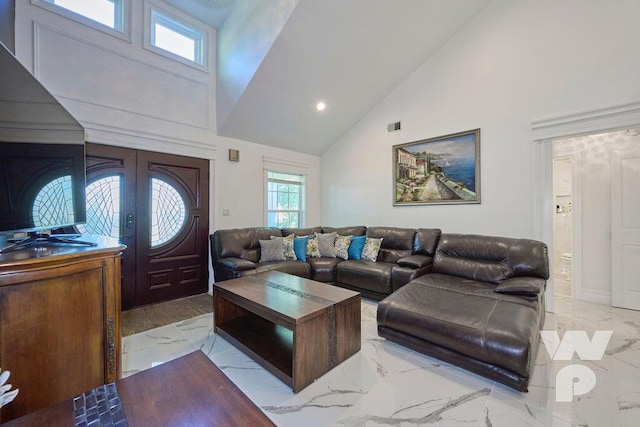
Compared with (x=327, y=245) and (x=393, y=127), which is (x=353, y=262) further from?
(x=393, y=127)

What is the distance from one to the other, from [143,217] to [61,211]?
6.42 feet

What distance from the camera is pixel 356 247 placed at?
14.2 ft

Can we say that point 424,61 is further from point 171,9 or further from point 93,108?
point 93,108

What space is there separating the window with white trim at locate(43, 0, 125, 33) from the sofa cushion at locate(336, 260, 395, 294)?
4.20 meters

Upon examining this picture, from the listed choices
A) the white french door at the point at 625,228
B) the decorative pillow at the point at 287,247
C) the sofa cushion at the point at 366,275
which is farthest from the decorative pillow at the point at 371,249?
the white french door at the point at 625,228

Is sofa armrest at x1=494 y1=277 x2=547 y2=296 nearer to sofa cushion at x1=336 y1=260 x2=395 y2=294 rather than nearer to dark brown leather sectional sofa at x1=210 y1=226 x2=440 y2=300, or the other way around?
dark brown leather sectional sofa at x1=210 y1=226 x2=440 y2=300

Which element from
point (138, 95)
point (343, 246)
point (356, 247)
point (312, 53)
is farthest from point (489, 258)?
point (138, 95)

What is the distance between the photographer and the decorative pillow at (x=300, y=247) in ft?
13.7

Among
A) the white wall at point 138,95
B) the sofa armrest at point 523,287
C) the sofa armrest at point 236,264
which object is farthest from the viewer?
the sofa armrest at point 236,264

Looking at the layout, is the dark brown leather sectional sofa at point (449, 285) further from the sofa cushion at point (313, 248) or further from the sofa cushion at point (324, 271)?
the sofa cushion at point (313, 248)

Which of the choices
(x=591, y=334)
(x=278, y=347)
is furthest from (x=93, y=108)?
(x=591, y=334)

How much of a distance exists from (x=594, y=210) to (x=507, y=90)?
1.98 m

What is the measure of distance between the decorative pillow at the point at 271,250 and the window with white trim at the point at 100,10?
10.7 ft

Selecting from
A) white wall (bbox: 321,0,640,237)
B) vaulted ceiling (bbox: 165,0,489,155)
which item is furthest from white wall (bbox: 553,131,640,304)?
vaulted ceiling (bbox: 165,0,489,155)
